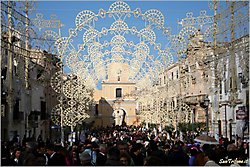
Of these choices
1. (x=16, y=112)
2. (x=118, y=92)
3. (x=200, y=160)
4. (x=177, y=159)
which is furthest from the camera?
(x=118, y=92)

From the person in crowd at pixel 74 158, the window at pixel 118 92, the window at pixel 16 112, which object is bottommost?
the person in crowd at pixel 74 158

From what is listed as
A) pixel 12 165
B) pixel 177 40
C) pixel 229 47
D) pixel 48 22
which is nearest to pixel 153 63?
pixel 177 40

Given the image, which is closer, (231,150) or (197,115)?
(231,150)

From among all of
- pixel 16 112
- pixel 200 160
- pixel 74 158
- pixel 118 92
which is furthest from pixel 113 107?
pixel 200 160

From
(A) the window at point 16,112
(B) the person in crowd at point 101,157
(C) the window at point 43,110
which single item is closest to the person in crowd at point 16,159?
Answer: (B) the person in crowd at point 101,157

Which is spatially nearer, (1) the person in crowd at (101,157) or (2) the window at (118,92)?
(1) the person in crowd at (101,157)

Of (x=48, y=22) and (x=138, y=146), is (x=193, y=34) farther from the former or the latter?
(x=138, y=146)

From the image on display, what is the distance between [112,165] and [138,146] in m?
3.09

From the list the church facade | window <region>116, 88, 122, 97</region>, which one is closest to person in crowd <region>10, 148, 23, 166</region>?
the church facade

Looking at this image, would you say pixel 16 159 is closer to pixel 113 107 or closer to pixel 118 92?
pixel 118 92

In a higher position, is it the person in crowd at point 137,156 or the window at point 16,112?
the window at point 16,112

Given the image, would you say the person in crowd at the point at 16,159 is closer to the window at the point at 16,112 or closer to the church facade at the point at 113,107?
the window at the point at 16,112

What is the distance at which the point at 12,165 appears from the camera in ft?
30.9

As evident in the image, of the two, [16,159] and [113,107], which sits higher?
[113,107]
